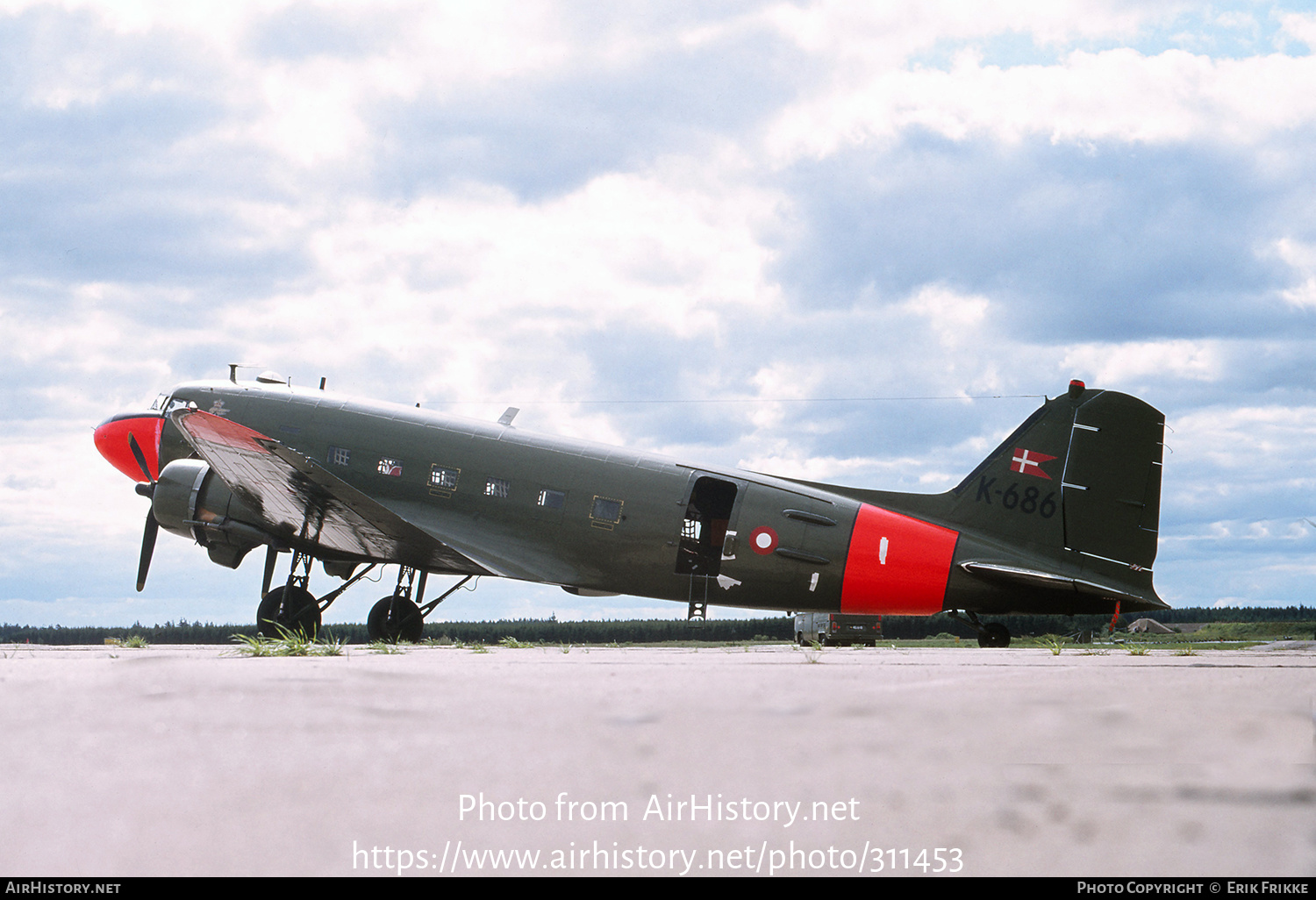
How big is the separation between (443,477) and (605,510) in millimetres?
3637

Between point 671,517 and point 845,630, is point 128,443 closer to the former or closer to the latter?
point 671,517

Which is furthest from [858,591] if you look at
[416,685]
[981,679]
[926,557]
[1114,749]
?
[1114,749]

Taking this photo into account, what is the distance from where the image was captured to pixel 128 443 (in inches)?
897

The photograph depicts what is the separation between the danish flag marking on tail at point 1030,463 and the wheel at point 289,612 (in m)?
14.3

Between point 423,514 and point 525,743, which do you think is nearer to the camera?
point 525,743

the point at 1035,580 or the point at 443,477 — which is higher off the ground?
the point at 443,477

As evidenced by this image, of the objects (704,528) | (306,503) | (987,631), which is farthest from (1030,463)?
(306,503)

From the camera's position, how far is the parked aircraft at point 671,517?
17.0m

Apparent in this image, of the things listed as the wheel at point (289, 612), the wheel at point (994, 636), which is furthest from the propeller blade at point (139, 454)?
the wheel at point (994, 636)

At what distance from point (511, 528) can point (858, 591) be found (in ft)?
22.7

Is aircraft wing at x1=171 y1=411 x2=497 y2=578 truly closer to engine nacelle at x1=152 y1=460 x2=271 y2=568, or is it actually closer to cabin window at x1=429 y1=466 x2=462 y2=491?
engine nacelle at x1=152 y1=460 x2=271 y2=568

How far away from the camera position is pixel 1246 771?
130 inches

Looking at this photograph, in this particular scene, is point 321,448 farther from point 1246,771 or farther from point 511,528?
point 1246,771

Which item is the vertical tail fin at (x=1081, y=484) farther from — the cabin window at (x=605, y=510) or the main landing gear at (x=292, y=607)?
the main landing gear at (x=292, y=607)
